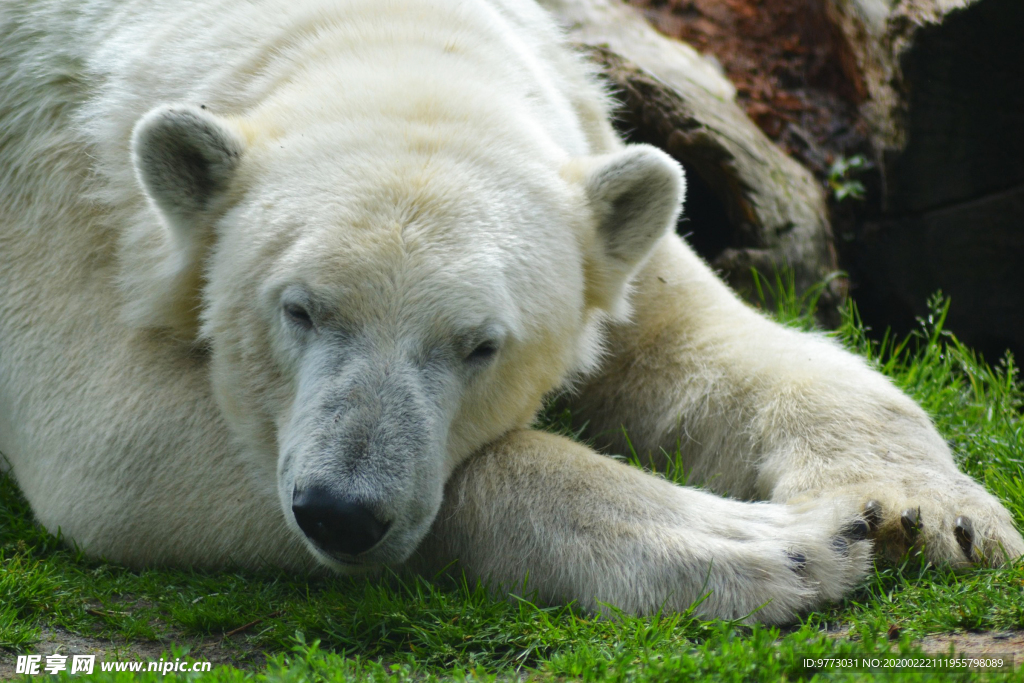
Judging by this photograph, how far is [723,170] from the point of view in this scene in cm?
650

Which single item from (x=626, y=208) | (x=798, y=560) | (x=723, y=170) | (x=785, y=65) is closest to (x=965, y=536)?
(x=798, y=560)

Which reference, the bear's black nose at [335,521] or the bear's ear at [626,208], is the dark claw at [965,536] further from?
the bear's black nose at [335,521]

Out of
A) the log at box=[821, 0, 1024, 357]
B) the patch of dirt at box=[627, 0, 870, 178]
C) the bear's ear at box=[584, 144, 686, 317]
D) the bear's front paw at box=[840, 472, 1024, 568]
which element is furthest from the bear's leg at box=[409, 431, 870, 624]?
the patch of dirt at box=[627, 0, 870, 178]

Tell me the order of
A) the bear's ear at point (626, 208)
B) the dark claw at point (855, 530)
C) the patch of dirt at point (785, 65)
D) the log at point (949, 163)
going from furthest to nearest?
the patch of dirt at point (785, 65), the log at point (949, 163), the bear's ear at point (626, 208), the dark claw at point (855, 530)

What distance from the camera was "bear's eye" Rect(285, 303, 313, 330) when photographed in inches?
132

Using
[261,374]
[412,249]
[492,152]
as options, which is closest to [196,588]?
[261,374]

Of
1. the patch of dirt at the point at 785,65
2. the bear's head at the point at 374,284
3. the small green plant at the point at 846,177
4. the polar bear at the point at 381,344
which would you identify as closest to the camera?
the bear's head at the point at 374,284

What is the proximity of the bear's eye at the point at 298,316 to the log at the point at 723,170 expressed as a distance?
357 centimetres

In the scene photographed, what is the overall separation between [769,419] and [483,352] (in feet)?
4.76

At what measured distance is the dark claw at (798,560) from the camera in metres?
3.40

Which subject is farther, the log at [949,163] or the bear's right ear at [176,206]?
the log at [949,163]

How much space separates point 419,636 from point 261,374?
3.63ft

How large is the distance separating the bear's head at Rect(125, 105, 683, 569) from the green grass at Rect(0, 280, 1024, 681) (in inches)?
12.3

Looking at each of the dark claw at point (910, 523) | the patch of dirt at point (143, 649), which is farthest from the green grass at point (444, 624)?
the dark claw at point (910, 523)
